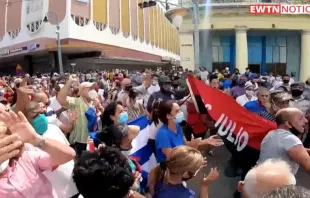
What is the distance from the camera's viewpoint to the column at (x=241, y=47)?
26.7 metres

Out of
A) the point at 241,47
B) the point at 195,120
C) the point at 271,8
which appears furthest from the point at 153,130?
the point at 271,8

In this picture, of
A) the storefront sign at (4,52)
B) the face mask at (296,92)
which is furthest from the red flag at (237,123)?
the storefront sign at (4,52)

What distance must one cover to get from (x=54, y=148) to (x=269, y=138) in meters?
2.34

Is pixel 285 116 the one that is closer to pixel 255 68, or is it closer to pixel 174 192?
pixel 174 192

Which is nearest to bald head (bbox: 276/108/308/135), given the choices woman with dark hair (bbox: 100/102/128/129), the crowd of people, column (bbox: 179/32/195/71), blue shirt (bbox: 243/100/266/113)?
the crowd of people

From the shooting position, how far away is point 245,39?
26859 mm

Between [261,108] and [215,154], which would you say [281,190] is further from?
[215,154]

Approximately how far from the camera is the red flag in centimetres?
614

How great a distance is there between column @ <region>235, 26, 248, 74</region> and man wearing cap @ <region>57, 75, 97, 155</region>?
2048 cm

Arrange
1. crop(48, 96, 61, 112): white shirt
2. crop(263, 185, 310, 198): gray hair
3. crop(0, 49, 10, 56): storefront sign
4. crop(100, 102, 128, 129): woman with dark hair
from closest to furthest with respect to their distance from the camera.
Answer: crop(263, 185, 310, 198): gray hair
crop(100, 102, 128, 129): woman with dark hair
crop(48, 96, 61, 112): white shirt
crop(0, 49, 10, 56): storefront sign

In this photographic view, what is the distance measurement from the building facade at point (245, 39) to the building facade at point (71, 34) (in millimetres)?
11966

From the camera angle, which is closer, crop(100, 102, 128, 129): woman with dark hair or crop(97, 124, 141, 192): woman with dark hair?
crop(97, 124, 141, 192): woman with dark hair

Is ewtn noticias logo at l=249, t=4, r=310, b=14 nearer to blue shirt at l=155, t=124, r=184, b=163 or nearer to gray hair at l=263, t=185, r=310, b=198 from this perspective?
blue shirt at l=155, t=124, r=184, b=163

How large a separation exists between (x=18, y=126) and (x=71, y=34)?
37.1m
